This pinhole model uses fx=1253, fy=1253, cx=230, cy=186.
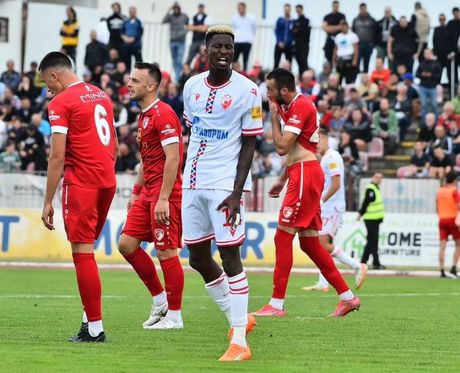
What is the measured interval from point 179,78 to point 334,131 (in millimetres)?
6437

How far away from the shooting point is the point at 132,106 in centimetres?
3431

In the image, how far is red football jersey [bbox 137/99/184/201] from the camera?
484 inches

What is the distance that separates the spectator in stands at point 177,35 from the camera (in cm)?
3666

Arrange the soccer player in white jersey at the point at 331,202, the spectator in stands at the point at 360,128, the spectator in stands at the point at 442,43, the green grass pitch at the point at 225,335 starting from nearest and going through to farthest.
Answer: the green grass pitch at the point at 225,335 → the soccer player in white jersey at the point at 331,202 → the spectator in stands at the point at 360,128 → the spectator in stands at the point at 442,43

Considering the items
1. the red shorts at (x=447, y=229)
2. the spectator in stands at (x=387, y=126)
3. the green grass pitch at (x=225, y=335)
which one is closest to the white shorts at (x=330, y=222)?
the green grass pitch at (x=225, y=335)

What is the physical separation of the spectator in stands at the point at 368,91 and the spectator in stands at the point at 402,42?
36.5 inches

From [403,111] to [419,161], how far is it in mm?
3277

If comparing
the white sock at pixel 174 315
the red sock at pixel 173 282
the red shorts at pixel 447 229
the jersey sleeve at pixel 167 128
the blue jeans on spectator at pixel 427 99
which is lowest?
the red shorts at pixel 447 229

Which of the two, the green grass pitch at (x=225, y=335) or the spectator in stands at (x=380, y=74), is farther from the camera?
the spectator in stands at (x=380, y=74)

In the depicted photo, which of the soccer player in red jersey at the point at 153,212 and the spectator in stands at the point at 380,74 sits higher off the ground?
the spectator in stands at the point at 380,74

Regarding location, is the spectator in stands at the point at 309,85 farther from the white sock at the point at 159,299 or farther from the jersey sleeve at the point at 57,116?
the jersey sleeve at the point at 57,116

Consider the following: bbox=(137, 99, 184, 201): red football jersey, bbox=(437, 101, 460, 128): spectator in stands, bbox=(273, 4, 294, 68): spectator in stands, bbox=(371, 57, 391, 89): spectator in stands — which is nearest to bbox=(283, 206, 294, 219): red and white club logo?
bbox=(137, 99, 184, 201): red football jersey

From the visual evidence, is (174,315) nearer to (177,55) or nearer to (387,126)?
(387,126)

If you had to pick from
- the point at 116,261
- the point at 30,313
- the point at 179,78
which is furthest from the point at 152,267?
the point at 179,78
